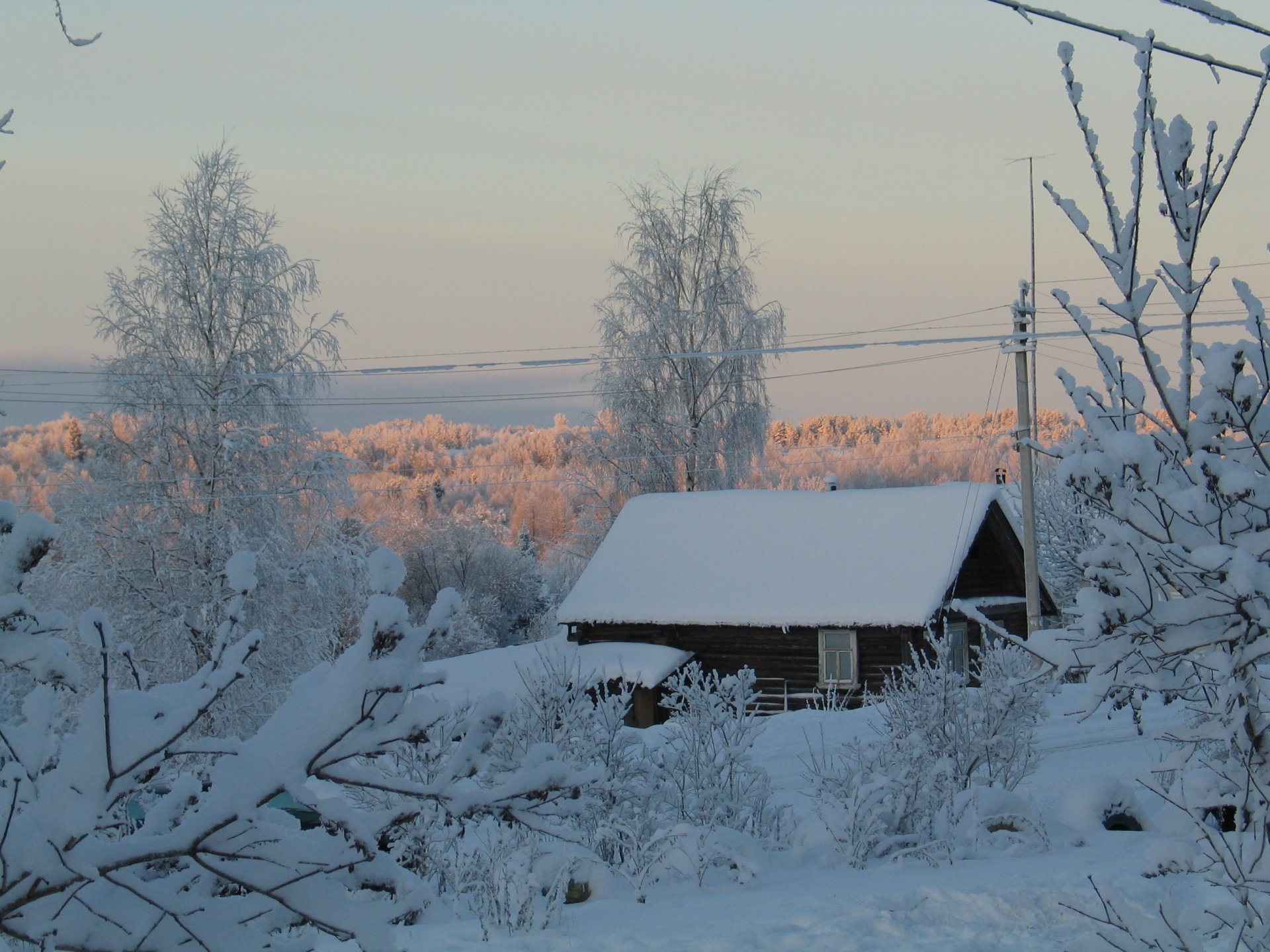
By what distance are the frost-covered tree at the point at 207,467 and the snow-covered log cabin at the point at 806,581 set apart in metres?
4.93

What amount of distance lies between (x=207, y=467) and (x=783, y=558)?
10035 millimetres

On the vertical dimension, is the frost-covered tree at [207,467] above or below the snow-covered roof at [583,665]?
above

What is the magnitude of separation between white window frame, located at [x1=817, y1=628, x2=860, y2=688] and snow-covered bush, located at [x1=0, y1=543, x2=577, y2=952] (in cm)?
1683

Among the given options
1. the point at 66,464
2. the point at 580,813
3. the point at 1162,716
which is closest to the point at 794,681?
the point at 1162,716

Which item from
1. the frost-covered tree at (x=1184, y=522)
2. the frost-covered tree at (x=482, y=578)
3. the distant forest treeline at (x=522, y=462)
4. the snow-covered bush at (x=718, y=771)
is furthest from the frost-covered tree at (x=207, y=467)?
the frost-covered tree at (x=482, y=578)

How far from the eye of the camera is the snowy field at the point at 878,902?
555 cm

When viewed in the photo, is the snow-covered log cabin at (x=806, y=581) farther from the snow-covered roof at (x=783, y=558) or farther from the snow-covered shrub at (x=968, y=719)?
the snow-covered shrub at (x=968, y=719)

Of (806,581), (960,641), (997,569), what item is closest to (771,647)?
(806,581)

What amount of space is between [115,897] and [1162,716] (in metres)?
13.4

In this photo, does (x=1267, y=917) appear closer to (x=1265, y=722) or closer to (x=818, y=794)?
(x=1265, y=722)

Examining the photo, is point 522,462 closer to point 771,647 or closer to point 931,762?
point 771,647

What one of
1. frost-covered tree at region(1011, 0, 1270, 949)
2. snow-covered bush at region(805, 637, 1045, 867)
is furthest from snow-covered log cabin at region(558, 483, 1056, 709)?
frost-covered tree at region(1011, 0, 1270, 949)

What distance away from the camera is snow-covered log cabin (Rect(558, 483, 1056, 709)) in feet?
60.1

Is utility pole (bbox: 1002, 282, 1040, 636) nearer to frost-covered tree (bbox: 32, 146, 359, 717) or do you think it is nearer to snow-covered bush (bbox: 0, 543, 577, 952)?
frost-covered tree (bbox: 32, 146, 359, 717)
